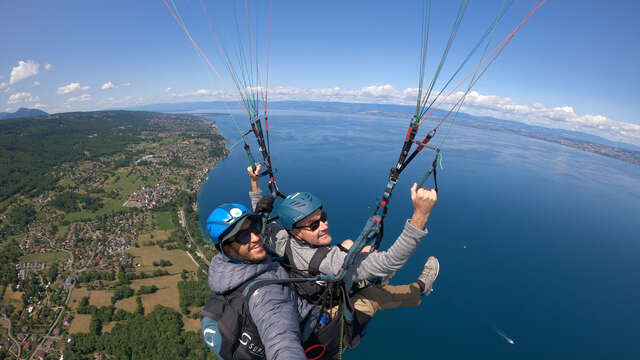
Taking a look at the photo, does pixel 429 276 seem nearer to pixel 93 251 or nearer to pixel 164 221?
pixel 93 251

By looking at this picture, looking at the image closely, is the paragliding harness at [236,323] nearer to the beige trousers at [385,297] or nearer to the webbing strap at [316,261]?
the webbing strap at [316,261]

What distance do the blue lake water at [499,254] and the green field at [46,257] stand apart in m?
14.6

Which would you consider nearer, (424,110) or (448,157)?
(424,110)

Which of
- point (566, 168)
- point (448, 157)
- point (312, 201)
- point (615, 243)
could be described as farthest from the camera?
point (566, 168)

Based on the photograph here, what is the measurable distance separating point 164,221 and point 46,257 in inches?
445

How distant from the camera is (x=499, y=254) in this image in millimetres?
24906

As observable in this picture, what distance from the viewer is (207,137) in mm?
77375

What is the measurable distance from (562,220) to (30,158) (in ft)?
323

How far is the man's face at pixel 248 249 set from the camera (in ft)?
5.51

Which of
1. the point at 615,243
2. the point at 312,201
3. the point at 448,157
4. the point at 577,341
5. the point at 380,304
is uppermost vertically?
the point at 312,201


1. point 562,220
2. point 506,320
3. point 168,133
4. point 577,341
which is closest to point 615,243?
point 562,220

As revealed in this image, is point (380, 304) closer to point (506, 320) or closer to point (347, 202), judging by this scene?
point (506, 320)

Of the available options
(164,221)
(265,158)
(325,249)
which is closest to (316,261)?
(325,249)

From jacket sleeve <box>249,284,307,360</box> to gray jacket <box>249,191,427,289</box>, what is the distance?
1.84ft
